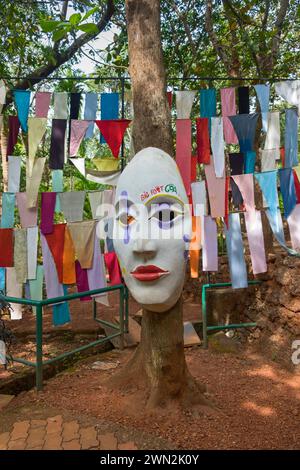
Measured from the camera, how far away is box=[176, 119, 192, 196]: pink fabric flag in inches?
209

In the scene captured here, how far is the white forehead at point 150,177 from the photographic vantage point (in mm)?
3135

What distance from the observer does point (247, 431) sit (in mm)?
3217

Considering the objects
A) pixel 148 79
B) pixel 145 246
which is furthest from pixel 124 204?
pixel 148 79

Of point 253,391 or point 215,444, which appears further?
point 253,391

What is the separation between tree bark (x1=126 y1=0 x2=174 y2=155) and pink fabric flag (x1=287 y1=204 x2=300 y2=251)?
2.29 meters

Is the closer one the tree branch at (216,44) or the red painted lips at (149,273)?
the red painted lips at (149,273)

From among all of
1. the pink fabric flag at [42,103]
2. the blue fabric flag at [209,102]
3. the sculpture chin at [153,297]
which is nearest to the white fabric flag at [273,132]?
the blue fabric flag at [209,102]

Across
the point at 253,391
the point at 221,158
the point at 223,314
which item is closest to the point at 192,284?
the point at 223,314

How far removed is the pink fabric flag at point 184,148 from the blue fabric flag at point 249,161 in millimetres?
710

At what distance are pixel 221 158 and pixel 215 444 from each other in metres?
3.43

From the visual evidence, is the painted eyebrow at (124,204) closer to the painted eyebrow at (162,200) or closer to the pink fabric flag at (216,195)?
the painted eyebrow at (162,200)

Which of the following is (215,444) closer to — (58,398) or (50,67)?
(58,398)

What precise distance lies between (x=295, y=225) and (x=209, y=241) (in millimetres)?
1074

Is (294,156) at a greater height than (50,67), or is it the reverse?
(50,67)
